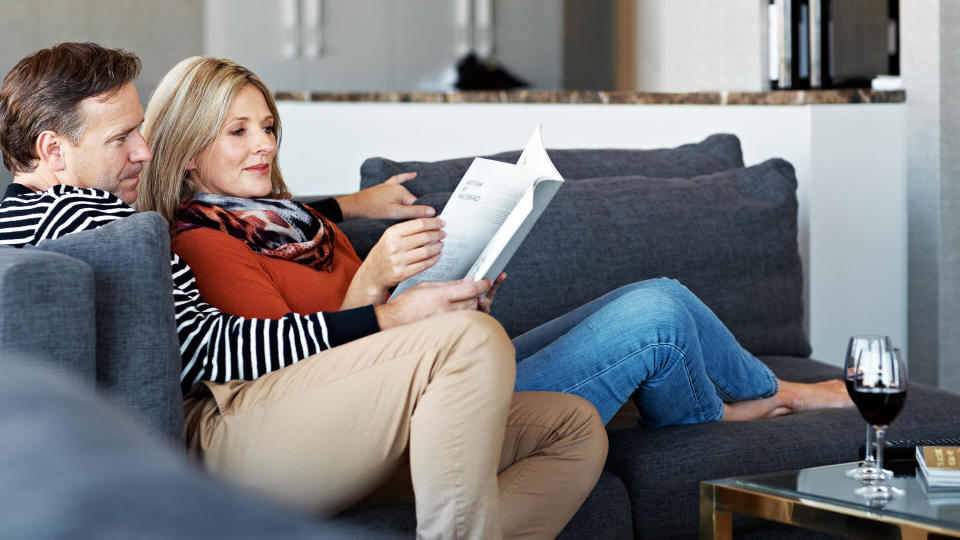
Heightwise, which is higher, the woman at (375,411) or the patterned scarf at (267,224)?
the patterned scarf at (267,224)

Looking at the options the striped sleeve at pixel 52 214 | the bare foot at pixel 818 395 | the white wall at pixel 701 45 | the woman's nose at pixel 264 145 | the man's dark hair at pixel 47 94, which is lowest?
the bare foot at pixel 818 395

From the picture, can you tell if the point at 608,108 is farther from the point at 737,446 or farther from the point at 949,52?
the point at 737,446

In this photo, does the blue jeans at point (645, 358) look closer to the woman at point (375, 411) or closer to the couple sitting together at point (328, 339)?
the couple sitting together at point (328, 339)

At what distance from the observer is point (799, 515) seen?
1349 mm

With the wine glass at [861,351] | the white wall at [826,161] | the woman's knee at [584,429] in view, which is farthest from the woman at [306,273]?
the white wall at [826,161]

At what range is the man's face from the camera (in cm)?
143

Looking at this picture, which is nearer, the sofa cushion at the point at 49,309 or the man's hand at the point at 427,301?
the sofa cushion at the point at 49,309

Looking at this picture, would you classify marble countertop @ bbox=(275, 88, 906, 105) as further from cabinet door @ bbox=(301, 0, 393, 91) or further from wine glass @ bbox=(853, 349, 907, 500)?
wine glass @ bbox=(853, 349, 907, 500)

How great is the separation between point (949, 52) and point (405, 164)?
166cm

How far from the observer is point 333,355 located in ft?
4.28

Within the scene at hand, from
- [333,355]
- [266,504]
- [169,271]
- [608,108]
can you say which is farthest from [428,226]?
[608,108]

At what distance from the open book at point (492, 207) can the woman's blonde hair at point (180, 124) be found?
0.45 metres

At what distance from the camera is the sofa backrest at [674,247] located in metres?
2.12

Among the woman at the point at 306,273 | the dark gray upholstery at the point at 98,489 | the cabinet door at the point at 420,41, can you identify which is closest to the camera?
the dark gray upholstery at the point at 98,489
